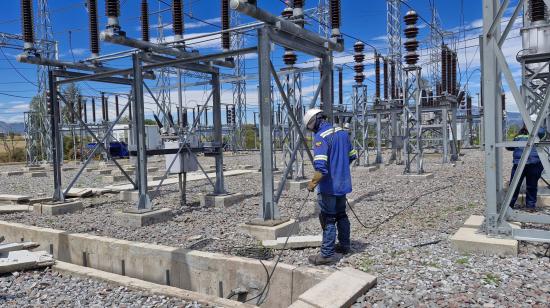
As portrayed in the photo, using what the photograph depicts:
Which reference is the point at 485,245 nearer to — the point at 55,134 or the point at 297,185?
the point at 297,185

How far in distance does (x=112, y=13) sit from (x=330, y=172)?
469 centimetres

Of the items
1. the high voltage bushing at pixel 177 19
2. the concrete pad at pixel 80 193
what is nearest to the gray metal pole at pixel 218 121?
the high voltage bushing at pixel 177 19

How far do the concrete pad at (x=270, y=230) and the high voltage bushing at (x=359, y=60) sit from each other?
1157 centimetres

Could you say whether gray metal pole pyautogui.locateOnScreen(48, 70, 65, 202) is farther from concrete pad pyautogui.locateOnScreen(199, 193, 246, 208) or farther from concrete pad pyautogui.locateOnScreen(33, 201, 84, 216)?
concrete pad pyautogui.locateOnScreen(199, 193, 246, 208)

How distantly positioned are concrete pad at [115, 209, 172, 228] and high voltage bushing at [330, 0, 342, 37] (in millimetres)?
4243

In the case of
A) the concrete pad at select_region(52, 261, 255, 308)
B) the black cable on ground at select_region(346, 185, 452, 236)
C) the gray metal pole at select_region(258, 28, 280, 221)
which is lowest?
the concrete pad at select_region(52, 261, 255, 308)

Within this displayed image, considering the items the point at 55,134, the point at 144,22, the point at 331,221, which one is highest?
the point at 144,22

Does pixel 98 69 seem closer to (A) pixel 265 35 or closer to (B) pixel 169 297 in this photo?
(A) pixel 265 35

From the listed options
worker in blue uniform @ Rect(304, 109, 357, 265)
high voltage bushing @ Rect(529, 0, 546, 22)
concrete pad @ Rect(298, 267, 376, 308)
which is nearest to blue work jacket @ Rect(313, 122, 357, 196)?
worker in blue uniform @ Rect(304, 109, 357, 265)

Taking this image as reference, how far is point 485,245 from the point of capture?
482 centimetres

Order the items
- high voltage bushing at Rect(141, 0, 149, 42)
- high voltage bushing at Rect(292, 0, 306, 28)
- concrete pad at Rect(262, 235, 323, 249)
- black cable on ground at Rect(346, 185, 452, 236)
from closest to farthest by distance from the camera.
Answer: concrete pad at Rect(262, 235, 323, 249), black cable on ground at Rect(346, 185, 452, 236), high voltage bushing at Rect(292, 0, 306, 28), high voltage bushing at Rect(141, 0, 149, 42)

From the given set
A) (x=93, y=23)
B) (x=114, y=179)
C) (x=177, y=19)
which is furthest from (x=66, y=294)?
(x=114, y=179)

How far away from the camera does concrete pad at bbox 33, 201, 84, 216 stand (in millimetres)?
9037

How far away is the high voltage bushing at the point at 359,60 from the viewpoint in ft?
54.7
